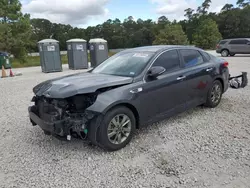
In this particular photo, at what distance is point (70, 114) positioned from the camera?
134 inches

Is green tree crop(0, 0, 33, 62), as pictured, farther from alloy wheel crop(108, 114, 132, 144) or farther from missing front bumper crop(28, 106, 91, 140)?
alloy wheel crop(108, 114, 132, 144)

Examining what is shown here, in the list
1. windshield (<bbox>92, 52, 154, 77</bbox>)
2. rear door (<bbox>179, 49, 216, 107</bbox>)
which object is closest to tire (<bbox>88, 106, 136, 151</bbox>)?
windshield (<bbox>92, 52, 154, 77</bbox>)

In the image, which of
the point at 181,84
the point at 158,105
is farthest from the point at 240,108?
the point at 158,105

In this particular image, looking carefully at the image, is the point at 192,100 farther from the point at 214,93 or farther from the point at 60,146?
the point at 60,146

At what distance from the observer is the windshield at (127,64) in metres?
3.93

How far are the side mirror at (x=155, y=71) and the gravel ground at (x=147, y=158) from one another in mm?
1043

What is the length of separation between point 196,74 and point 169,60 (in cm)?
74

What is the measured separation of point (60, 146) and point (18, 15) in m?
19.9

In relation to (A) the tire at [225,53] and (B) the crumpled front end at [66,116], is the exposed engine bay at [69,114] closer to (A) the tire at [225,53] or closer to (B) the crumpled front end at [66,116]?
(B) the crumpled front end at [66,116]

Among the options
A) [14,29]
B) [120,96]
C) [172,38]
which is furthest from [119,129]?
[172,38]

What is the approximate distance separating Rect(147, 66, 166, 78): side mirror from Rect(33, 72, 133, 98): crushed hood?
37cm

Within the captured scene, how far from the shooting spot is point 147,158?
3.28 metres

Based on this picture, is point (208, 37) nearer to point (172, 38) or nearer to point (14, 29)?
point (172, 38)

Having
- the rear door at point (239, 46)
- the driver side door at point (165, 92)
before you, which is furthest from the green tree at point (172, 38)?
the driver side door at point (165, 92)
